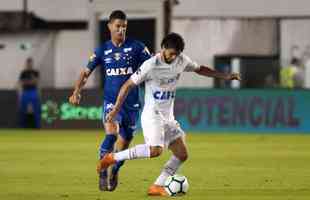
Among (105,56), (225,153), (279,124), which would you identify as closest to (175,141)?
(105,56)

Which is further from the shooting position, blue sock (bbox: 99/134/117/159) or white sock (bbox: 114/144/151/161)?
blue sock (bbox: 99/134/117/159)

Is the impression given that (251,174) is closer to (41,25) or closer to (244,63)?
(244,63)

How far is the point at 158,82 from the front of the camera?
13.0 meters

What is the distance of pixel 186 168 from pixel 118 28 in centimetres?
464

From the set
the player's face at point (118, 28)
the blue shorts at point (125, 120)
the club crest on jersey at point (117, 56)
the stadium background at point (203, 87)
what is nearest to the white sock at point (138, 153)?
the stadium background at point (203, 87)

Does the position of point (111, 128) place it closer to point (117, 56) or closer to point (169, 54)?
point (117, 56)

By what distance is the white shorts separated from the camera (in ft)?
42.3

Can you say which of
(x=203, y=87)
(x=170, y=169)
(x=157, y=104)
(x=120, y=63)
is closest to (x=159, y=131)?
(x=157, y=104)

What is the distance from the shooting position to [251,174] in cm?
1656

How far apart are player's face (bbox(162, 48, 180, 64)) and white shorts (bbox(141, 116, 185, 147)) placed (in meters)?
0.69

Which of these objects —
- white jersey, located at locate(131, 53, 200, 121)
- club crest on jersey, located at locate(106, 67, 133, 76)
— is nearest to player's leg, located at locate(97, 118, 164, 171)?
white jersey, located at locate(131, 53, 200, 121)

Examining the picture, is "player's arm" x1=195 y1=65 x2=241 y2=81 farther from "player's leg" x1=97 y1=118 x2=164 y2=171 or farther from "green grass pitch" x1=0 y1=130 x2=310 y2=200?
"green grass pitch" x1=0 y1=130 x2=310 y2=200

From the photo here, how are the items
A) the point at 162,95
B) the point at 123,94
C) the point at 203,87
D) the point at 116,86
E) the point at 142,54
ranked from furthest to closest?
the point at 203,87, the point at 142,54, the point at 116,86, the point at 162,95, the point at 123,94

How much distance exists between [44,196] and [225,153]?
29.4ft
